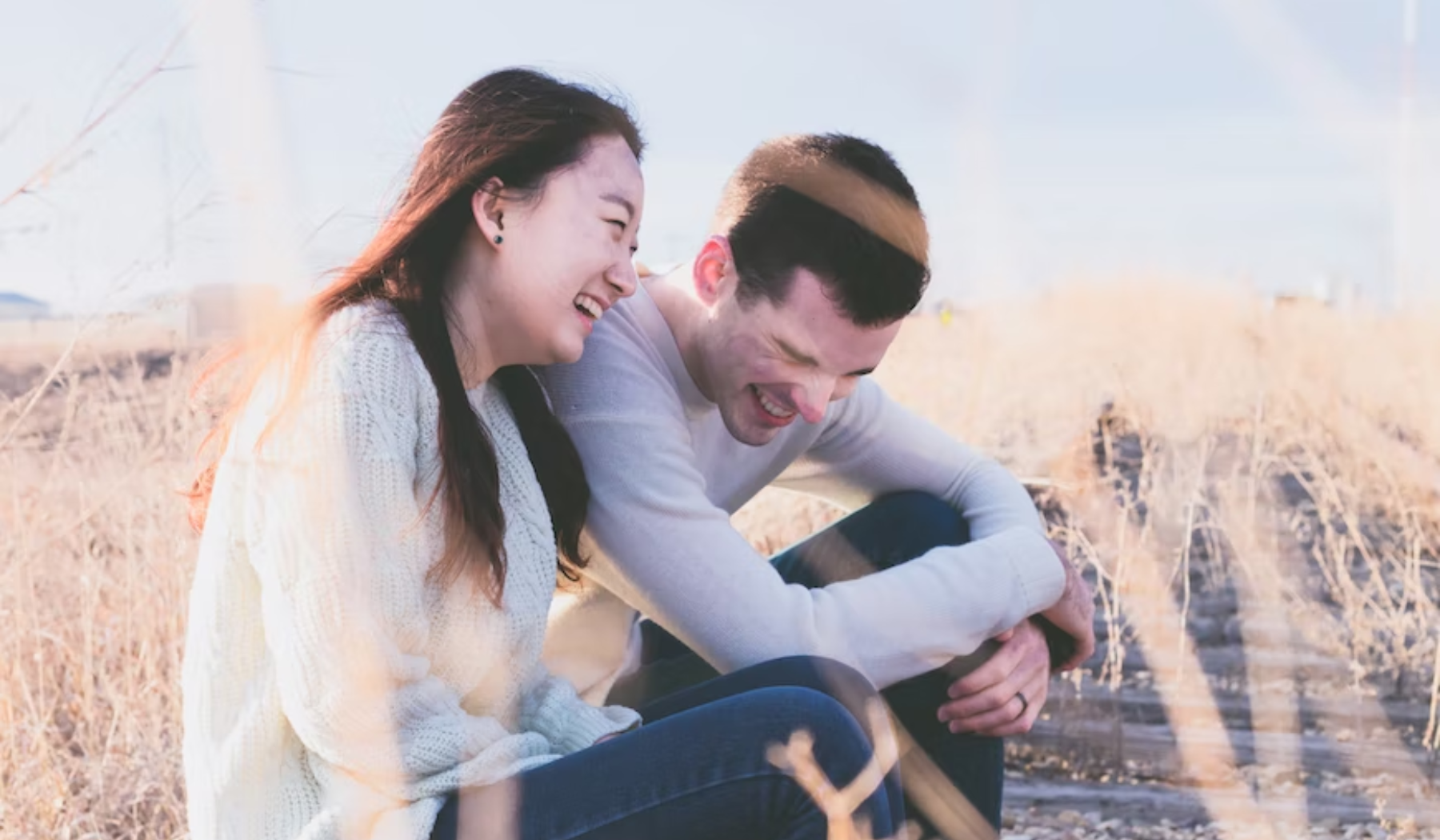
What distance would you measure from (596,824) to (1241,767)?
2344 millimetres

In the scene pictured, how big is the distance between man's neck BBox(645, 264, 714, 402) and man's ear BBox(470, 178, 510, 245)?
568mm

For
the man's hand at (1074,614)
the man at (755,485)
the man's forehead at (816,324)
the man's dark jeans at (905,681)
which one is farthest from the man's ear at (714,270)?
the man's hand at (1074,614)

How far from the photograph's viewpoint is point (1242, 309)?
11734mm

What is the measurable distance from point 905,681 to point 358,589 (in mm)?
1064

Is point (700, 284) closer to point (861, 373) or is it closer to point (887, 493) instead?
point (861, 373)

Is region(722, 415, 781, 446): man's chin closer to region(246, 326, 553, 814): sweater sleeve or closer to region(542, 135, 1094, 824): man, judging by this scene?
region(542, 135, 1094, 824): man

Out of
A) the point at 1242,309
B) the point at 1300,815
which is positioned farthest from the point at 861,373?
the point at 1242,309

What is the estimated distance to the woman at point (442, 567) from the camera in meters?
1.66

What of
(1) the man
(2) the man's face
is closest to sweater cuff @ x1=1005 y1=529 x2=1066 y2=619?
(1) the man

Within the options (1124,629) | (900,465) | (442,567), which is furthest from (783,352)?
(1124,629)

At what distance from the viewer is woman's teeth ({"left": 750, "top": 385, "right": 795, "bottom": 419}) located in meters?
2.44

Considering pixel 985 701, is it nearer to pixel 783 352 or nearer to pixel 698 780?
pixel 783 352

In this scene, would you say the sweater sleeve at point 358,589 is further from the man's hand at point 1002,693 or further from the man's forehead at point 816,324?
the man's hand at point 1002,693

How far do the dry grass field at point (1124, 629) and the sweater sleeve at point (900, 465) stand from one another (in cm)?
90
